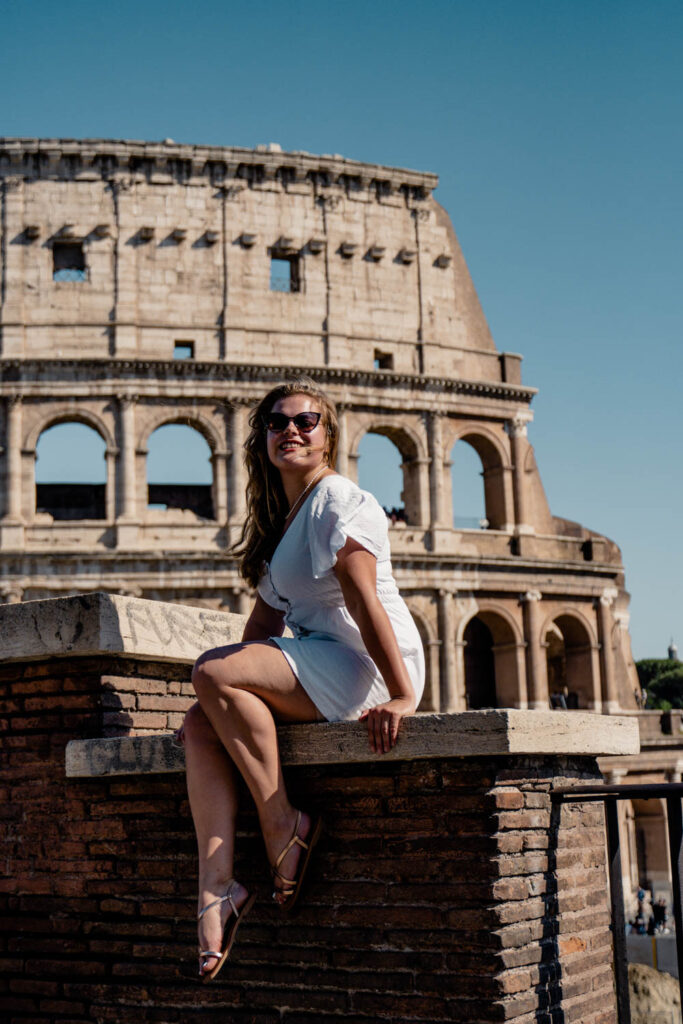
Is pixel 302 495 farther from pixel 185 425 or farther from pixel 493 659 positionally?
pixel 493 659

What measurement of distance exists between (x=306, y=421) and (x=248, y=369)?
71.8 feet

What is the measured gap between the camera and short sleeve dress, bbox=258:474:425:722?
370 cm

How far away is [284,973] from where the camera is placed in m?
3.85

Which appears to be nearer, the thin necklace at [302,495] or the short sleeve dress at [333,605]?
the short sleeve dress at [333,605]

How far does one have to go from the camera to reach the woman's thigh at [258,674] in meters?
3.63

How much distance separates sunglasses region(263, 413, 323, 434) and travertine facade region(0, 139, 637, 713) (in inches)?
789

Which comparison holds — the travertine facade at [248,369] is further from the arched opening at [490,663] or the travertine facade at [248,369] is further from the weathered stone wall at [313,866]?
the weathered stone wall at [313,866]

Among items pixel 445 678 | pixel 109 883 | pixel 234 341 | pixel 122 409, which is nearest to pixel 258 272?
pixel 234 341

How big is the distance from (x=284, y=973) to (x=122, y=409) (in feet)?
72.3

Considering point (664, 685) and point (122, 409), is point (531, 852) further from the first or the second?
point (664, 685)

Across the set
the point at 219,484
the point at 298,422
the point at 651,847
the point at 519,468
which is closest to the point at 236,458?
the point at 219,484

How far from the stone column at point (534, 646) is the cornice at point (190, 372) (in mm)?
5080

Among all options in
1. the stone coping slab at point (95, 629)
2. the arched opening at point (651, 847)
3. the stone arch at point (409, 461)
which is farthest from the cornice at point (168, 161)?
the stone coping slab at point (95, 629)

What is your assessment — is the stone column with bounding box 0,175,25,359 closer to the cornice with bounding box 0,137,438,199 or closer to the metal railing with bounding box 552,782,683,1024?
the cornice with bounding box 0,137,438,199
